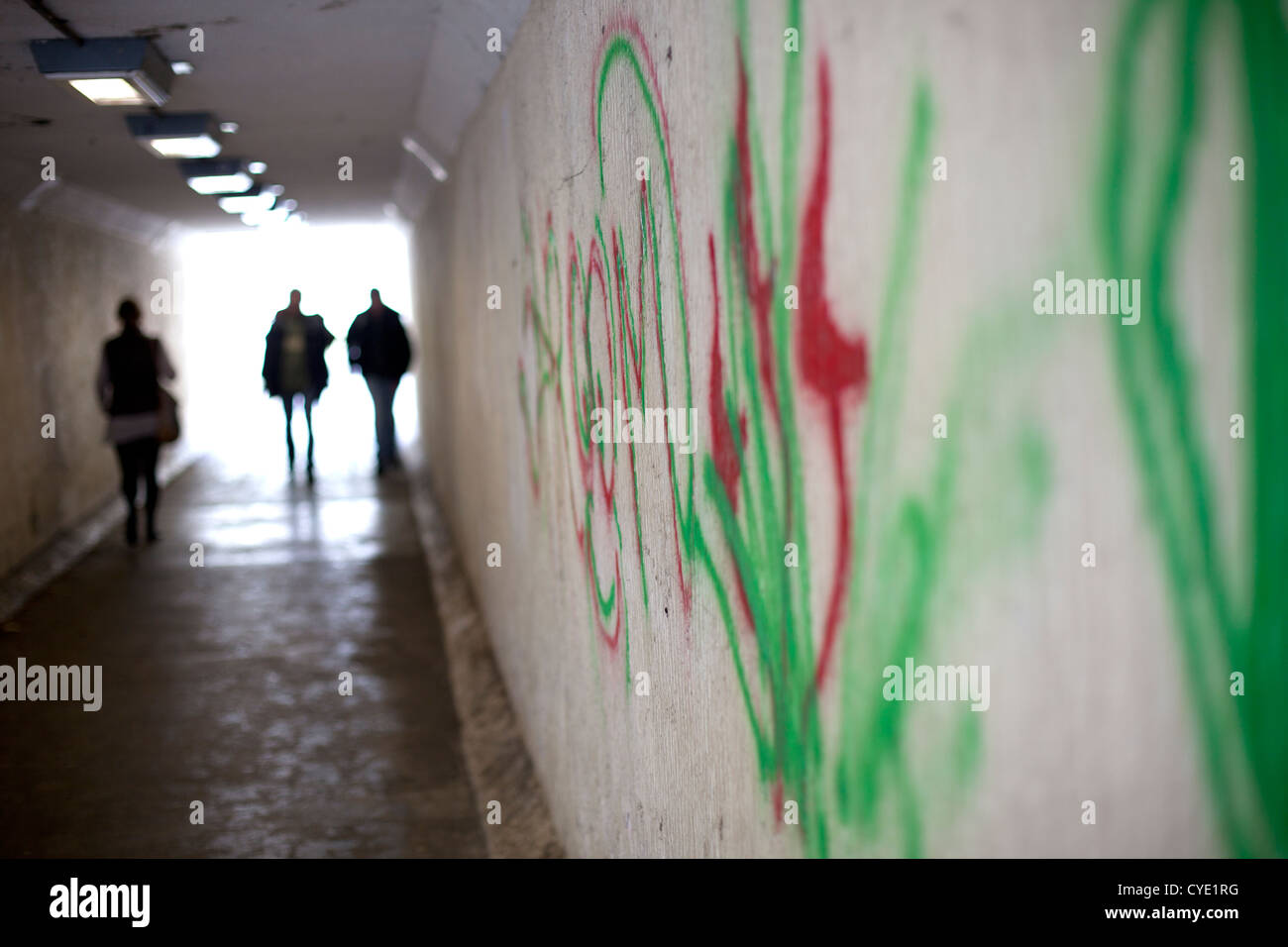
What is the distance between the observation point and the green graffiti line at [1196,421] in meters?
1.33

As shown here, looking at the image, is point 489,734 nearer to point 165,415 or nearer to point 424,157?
point 424,157

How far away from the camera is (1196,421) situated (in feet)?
4.41

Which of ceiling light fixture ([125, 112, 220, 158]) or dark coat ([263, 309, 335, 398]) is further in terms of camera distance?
dark coat ([263, 309, 335, 398])

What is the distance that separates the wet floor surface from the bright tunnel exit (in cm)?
485

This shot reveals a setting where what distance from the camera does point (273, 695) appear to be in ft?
20.7

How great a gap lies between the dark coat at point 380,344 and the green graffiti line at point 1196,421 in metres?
11.8

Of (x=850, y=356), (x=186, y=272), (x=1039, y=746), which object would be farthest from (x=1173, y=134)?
(x=186, y=272)

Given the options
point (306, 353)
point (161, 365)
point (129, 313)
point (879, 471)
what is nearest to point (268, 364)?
point (306, 353)

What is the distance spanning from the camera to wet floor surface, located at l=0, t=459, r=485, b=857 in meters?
4.74

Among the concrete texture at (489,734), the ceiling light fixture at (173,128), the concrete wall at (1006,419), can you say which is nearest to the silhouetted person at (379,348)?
the concrete texture at (489,734)

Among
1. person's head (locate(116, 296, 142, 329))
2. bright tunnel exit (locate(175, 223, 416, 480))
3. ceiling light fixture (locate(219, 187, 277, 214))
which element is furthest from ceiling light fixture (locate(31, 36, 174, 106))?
bright tunnel exit (locate(175, 223, 416, 480))

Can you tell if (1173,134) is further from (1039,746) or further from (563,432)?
(563,432)

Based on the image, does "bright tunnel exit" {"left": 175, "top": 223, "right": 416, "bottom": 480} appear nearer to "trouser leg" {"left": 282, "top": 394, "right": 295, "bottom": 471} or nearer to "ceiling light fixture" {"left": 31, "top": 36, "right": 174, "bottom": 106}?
"trouser leg" {"left": 282, "top": 394, "right": 295, "bottom": 471}
